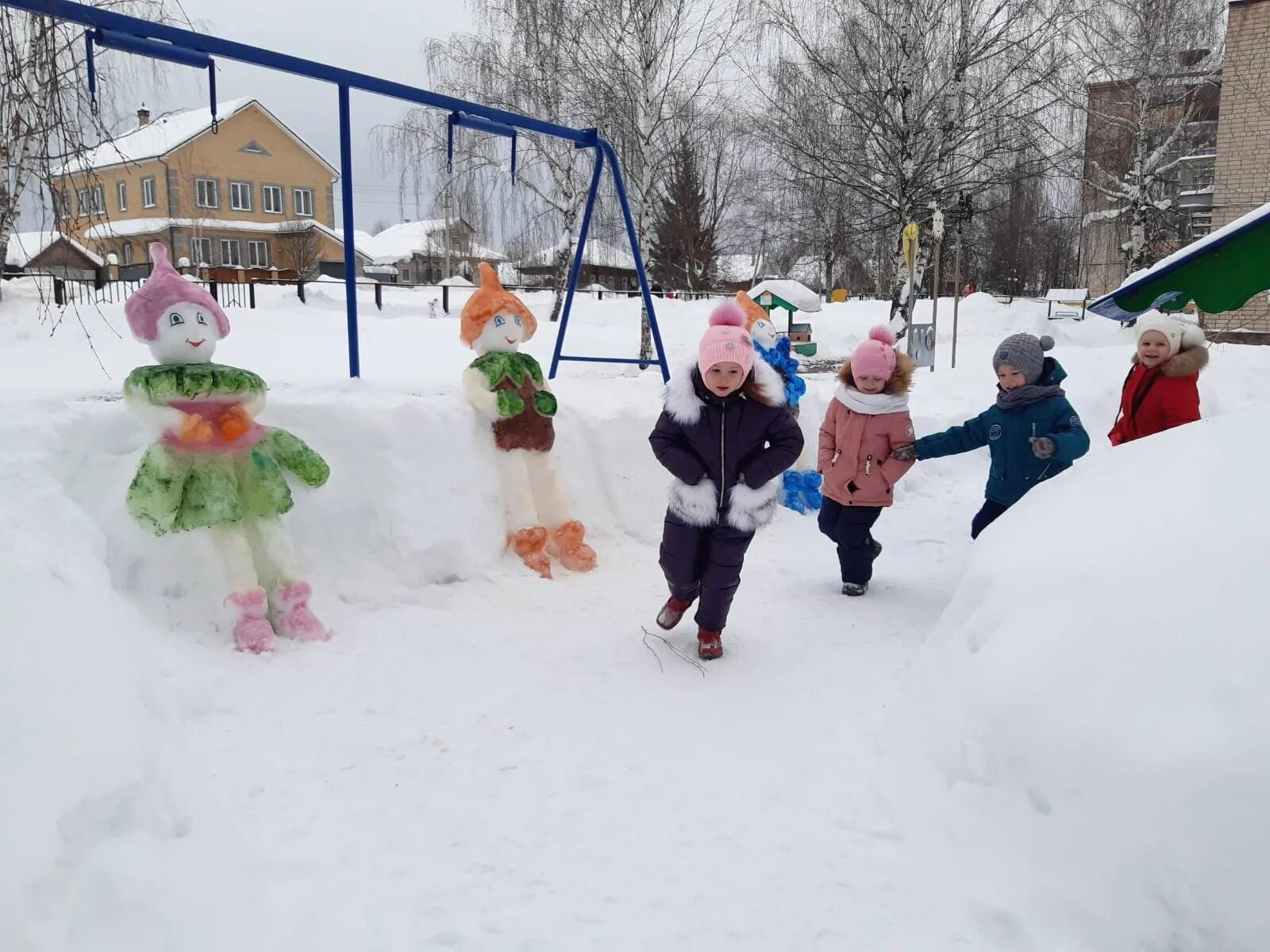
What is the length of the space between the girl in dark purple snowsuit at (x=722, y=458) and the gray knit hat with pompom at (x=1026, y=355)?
1.33 meters

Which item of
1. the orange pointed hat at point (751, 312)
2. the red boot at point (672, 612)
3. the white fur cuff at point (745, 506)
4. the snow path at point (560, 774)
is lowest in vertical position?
the snow path at point (560, 774)

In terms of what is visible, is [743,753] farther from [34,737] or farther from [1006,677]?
[34,737]

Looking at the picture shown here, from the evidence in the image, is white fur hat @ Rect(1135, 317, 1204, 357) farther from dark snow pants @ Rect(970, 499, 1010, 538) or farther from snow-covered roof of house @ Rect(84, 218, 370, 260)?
snow-covered roof of house @ Rect(84, 218, 370, 260)

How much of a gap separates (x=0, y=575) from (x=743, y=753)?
2.26 m

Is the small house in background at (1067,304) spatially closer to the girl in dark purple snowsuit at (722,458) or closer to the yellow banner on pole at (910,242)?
the yellow banner on pole at (910,242)

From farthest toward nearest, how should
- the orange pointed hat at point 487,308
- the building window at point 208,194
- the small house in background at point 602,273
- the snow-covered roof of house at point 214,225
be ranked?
1. the small house in background at point 602,273
2. the building window at point 208,194
3. the snow-covered roof of house at point 214,225
4. the orange pointed hat at point 487,308

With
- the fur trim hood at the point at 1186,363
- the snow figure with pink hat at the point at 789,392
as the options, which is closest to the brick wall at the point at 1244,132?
the snow figure with pink hat at the point at 789,392

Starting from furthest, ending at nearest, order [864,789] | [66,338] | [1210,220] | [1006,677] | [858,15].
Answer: [1210,220] → [858,15] → [66,338] → [864,789] → [1006,677]

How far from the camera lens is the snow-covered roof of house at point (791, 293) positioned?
16.0m

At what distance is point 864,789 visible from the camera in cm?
250

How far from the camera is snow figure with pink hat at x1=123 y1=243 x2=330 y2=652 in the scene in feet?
10.9

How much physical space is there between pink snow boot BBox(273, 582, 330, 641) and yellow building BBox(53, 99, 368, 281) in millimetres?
24380

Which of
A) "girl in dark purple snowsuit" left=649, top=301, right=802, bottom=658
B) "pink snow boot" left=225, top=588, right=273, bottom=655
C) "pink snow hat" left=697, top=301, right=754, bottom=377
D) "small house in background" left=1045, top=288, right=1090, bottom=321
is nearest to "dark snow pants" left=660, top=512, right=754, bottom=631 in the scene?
"girl in dark purple snowsuit" left=649, top=301, right=802, bottom=658

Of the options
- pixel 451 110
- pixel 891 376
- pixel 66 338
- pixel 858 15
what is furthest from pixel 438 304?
pixel 891 376
